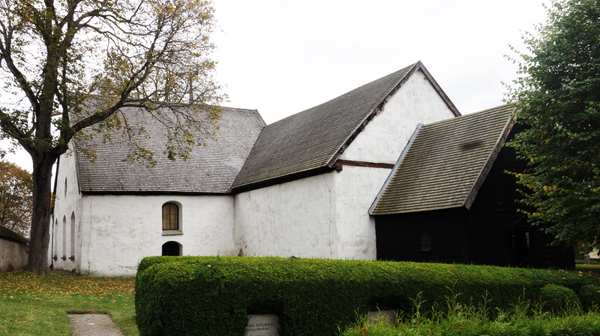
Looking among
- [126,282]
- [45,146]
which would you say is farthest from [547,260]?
[45,146]

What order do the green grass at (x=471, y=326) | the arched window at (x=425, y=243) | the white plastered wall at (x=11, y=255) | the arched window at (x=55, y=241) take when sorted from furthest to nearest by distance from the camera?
the arched window at (x=55, y=241)
the white plastered wall at (x=11, y=255)
the arched window at (x=425, y=243)
the green grass at (x=471, y=326)

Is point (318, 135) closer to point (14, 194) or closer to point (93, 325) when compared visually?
point (93, 325)

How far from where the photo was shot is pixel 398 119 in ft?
74.1

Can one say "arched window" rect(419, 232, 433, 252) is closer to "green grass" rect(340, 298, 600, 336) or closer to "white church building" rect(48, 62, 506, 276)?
"white church building" rect(48, 62, 506, 276)

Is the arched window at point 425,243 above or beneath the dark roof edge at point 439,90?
beneath

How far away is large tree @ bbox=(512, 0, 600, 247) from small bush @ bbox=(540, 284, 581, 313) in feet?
9.21

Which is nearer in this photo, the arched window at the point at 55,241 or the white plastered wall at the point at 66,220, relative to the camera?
the white plastered wall at the point at 66,220

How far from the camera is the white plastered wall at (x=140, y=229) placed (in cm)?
2595

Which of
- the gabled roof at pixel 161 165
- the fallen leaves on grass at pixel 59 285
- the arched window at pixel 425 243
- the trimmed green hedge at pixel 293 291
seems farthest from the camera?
the gabled roof at pixel 161 165

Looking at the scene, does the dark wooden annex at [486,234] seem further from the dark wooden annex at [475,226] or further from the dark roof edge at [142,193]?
the dark roof edge at [142,193]

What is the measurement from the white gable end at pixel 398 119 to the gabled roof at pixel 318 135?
28 centimetres

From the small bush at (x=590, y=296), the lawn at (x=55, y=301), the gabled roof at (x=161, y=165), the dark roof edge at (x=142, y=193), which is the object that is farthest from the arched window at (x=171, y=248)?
the small bush at (x=590, y=296)

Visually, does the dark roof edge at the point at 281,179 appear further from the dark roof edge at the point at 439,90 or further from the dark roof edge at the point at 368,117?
the dark roof edge at the point at 439,90

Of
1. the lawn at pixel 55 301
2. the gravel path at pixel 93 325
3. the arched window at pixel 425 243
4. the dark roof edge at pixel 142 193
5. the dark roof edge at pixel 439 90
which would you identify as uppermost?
the dark roof edge at pixel 439 90
